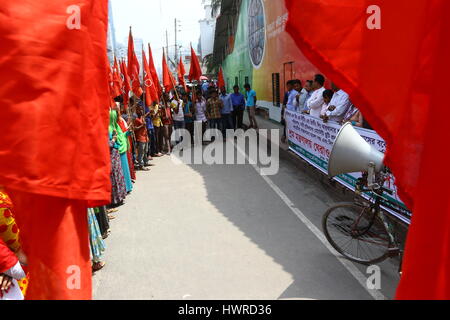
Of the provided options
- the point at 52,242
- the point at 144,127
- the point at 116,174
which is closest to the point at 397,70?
the point at 52,242

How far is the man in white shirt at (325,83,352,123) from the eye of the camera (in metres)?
6.21

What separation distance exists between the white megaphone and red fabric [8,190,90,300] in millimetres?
3188

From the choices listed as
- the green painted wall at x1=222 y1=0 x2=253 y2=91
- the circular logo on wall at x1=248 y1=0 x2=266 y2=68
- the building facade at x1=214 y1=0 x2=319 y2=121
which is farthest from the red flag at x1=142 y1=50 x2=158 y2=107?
the green painted wall at x1=222 y1=0 x2=253 y2=91

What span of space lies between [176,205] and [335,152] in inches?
129

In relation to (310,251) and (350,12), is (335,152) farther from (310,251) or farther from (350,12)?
(350,12)

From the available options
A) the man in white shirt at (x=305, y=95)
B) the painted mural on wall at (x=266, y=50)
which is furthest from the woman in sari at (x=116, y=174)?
the painted mural on wall at (x=266, y=50)

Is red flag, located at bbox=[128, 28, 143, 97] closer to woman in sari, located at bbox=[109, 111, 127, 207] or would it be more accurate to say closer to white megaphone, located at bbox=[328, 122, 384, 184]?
woman in sari, located at bbox=[109, 111, 127, 207]

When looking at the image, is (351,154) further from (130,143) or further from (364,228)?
(130,143)

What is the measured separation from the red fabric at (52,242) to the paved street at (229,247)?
2.57 metres

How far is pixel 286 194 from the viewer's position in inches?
268

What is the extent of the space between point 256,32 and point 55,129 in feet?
63.6

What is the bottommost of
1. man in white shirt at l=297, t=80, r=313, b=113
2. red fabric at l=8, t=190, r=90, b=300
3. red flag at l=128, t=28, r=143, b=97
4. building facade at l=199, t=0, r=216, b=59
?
red fabric at l=8, t=190, r=90, b=300

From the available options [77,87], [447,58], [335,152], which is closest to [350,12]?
[447,58]

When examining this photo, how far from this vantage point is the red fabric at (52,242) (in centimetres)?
113
